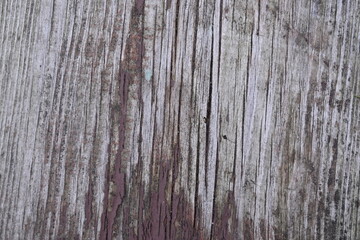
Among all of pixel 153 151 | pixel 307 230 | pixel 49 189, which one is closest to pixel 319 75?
pixel 307 230

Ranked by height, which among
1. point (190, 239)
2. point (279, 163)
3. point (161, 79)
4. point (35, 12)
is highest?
point (35, 12)

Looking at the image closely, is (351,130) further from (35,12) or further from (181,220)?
(35,12)

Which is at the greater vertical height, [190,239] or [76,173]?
[76,173]

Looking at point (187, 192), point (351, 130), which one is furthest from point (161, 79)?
point (351, 130)

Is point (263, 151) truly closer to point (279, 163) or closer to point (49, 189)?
point (279, 163)

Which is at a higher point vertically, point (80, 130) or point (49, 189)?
point (80, 130)

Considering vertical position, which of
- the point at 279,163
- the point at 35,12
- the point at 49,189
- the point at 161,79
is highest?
the point at 35,12
